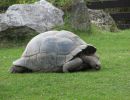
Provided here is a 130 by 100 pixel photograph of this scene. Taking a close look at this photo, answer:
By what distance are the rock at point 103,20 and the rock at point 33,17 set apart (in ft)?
8.97

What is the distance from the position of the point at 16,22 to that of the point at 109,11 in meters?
7.25

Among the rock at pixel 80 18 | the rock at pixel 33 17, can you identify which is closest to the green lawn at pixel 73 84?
the rock at pixel 33 17

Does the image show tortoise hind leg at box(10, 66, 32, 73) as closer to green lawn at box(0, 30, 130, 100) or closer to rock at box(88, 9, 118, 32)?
green lawn at box(0, 30, 130, 100)

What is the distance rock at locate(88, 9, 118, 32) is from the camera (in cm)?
1834

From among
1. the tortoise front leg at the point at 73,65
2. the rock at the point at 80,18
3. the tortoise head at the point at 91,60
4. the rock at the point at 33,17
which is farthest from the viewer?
the rock at the point at 80,18

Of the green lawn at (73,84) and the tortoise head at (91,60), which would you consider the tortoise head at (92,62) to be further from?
the green lawn at (73,84)

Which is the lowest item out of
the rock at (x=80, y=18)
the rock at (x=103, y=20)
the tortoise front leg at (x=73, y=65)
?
the rock at (x=103, y=20)

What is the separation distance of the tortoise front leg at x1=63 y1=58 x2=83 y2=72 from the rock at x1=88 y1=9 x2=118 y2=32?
8868mm

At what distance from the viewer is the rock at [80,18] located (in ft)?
52.6

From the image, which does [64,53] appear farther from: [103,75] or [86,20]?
[86,20]

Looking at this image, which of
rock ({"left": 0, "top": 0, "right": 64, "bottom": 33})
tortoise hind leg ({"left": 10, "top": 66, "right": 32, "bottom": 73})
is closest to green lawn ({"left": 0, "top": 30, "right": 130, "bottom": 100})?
tortoise hind leg ({"left": 10, "top": 66, "right": 32, "bottom": 73})

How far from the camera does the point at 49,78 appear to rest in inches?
331

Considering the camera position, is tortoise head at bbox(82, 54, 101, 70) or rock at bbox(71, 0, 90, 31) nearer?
tortoise head at bbox(82, 54, 101, 70)

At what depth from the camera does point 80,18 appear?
16062mm
